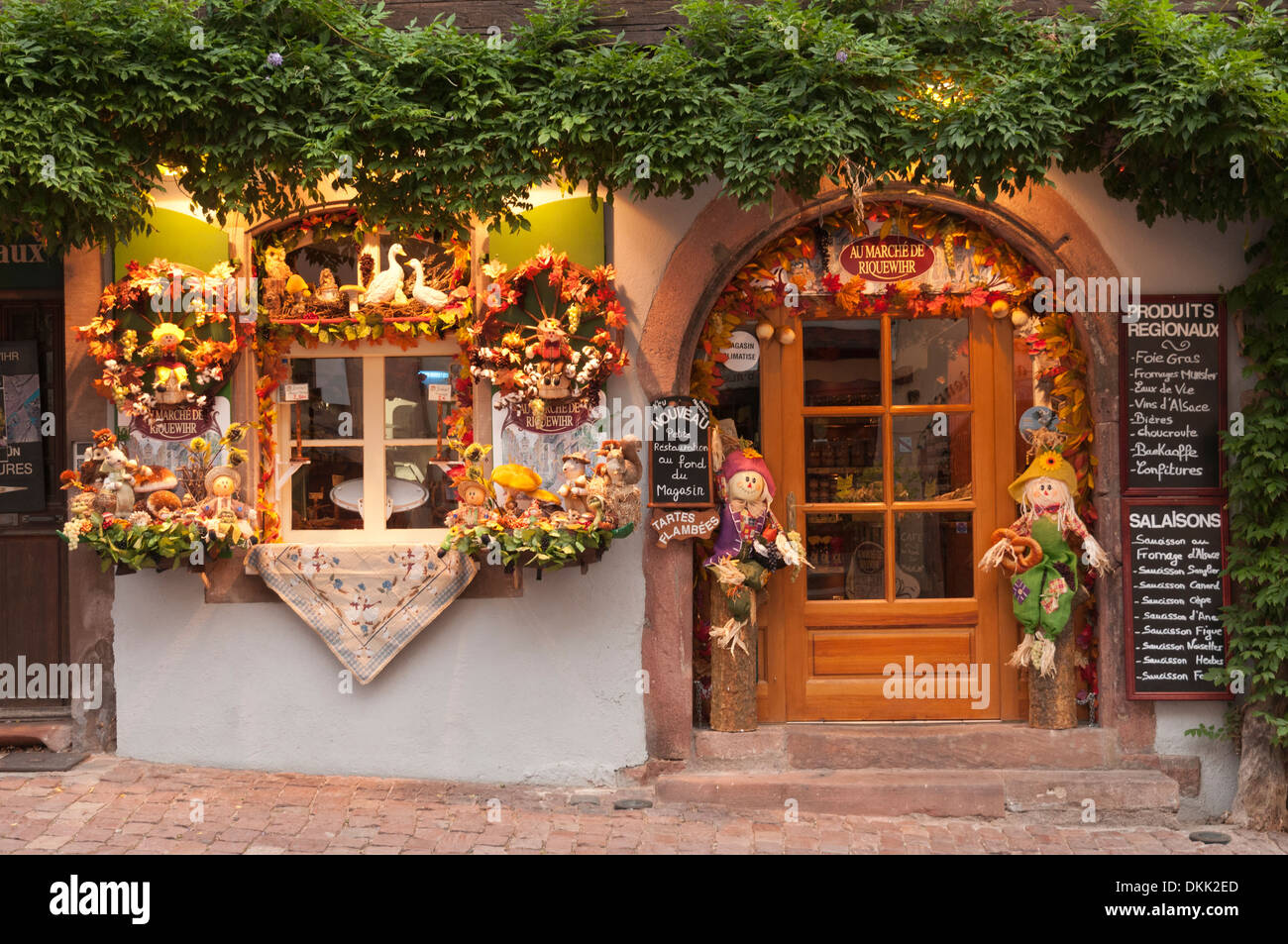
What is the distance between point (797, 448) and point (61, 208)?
12.2 feet

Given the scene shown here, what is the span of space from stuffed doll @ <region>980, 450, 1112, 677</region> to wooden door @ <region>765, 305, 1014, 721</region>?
23cm

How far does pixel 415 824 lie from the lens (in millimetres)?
5441

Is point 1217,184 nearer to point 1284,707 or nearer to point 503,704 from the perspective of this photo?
point 1284,707

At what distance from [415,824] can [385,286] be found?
2.66 meters

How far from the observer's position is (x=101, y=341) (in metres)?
5.99

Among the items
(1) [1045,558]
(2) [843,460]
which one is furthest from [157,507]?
(1) [1045,558]

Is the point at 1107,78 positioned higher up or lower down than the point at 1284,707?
higher up

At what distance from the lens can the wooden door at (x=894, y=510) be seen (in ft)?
20.6

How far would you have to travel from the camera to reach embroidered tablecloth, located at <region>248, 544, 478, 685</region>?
236 inches

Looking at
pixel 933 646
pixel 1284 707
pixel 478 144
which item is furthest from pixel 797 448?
pixel 1284 707

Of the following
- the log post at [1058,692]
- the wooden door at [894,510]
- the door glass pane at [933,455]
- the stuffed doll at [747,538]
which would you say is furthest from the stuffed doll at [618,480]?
the log post at [1058,692]

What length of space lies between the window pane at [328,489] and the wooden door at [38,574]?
130cm

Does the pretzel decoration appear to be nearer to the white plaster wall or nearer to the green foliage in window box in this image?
the white plaster wall

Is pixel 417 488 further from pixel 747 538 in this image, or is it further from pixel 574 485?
pixel 747 538
